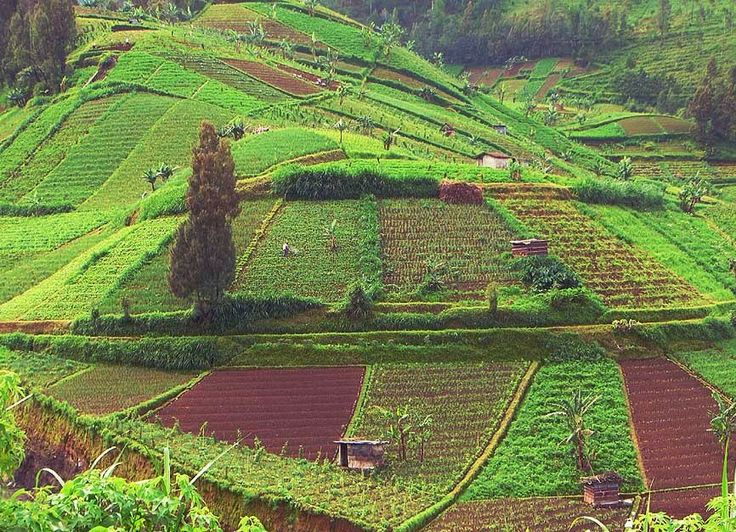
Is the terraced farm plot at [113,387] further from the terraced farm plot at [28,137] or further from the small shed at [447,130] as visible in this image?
the small shed at [447,130]

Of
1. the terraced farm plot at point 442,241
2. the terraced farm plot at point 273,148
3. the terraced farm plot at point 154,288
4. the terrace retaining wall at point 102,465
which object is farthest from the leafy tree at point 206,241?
the terraced farm plot at point 273,148

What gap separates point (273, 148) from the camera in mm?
59625

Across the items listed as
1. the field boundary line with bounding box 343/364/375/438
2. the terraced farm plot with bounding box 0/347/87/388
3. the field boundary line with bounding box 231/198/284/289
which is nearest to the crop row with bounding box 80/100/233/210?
the field boundary line with bounding box 231/198/284/289

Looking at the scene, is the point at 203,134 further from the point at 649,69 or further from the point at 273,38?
the point at 649,69

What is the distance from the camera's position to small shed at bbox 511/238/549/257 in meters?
45.9

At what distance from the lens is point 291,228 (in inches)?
1908

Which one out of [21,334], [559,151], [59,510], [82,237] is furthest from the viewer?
[559,151]

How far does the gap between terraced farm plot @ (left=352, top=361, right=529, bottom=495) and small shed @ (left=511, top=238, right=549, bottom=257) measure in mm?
9034

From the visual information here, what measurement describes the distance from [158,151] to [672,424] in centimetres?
4748

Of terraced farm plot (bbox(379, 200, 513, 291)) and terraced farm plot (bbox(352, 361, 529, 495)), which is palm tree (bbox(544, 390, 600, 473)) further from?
terraced farm plot (bbox(379, 200, 513, 291))

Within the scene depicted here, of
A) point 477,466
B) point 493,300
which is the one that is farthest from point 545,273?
point 477,466

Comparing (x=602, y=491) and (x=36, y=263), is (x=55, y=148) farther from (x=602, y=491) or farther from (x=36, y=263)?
(x=602, y=491)

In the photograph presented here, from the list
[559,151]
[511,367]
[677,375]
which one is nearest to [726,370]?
[677,375]

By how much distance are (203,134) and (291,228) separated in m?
8.71
